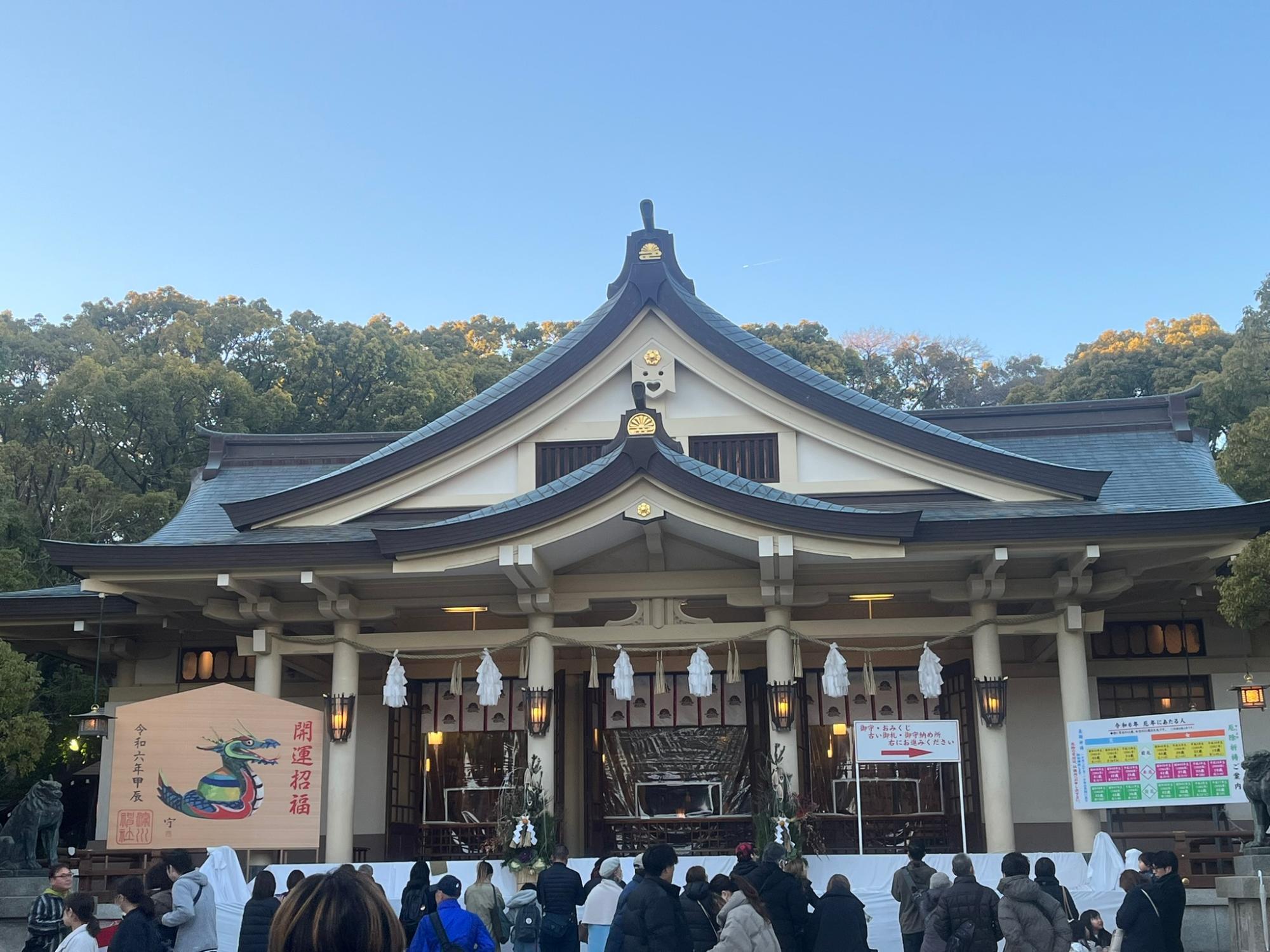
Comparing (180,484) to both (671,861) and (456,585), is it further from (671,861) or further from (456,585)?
(671,861)

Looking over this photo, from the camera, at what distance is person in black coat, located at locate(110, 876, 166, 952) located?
6.53 metres

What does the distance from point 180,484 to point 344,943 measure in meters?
30.1

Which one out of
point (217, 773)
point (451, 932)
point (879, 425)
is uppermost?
point (879, 425)

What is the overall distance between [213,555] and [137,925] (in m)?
8.42

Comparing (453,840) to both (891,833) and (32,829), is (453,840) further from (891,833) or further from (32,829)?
(891,833)

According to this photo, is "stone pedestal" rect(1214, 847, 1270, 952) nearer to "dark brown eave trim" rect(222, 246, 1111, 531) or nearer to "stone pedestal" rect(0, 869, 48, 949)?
"dark brown eave trim" rect(222, 246, 1111, 531)

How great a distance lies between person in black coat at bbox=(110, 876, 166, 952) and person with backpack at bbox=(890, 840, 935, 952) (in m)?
5.64

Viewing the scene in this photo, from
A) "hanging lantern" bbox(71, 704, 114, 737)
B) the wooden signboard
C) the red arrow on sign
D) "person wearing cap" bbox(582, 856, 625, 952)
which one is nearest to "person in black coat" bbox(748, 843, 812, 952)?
"person wearing cap" bbox(582, 856, 625, 952)

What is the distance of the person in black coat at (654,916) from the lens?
7.62 metres

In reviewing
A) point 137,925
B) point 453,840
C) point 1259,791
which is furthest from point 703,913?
point 453,840

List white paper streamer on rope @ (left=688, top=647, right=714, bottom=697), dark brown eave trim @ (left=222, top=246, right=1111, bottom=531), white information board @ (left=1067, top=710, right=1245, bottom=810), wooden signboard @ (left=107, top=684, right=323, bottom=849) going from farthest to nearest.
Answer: dark brown eave trim @ (left=222, top=246, right=1111, bottom=531) < white paper streamer on rope @ (left=688, top=647, right=714, bottom=697) < wooden signboard @ (left=107, top=684, right=323, bottom=849) < white information board @ (left=1067, top=710, right=1245, bottom=810)

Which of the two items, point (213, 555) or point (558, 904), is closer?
point (558, 904)

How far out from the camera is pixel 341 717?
1496 centimetres

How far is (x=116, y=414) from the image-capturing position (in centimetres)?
2969
